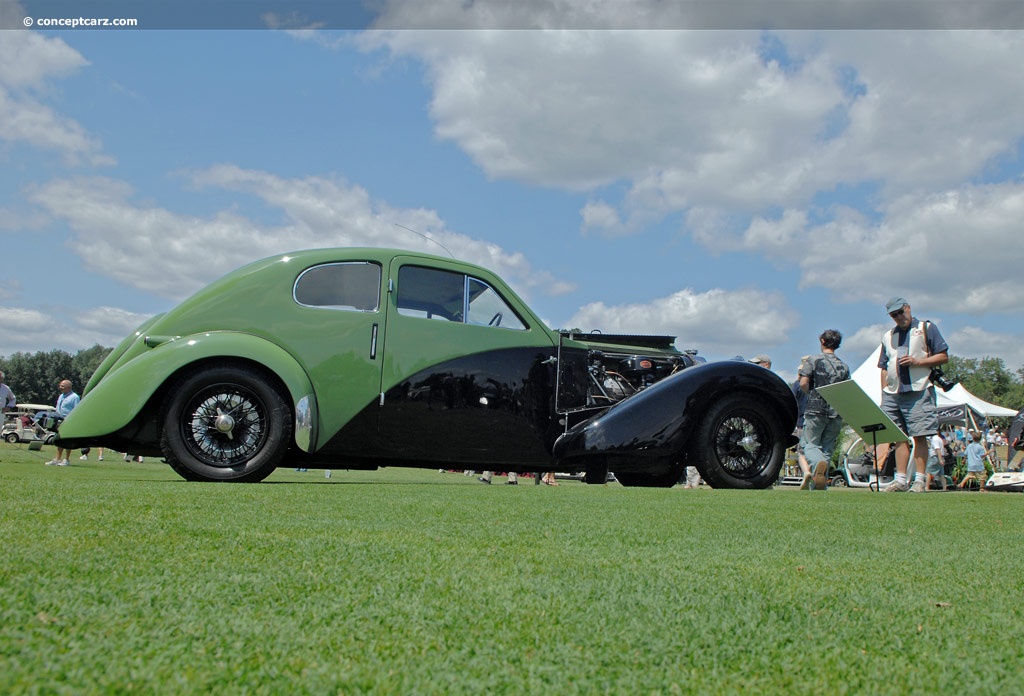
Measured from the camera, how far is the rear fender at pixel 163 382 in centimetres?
555

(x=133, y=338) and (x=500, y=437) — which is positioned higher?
(x=133, y=338)

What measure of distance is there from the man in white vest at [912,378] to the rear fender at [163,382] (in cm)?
584

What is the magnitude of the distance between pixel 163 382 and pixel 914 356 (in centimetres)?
687

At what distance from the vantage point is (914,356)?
7.98m

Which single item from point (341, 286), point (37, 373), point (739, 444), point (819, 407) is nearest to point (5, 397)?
point (341, 286)

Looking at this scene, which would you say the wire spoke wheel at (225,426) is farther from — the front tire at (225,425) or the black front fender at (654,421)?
the black front fender at (654,421)

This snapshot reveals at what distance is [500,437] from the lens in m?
6.15

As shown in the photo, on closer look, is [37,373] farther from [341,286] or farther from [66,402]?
[341,286]

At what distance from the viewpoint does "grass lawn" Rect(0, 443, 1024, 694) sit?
4.52ft

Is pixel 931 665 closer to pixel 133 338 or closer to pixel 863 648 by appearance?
pixel 863 648

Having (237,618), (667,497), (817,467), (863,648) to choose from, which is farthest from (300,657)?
(817,467)

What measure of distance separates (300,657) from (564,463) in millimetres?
4970

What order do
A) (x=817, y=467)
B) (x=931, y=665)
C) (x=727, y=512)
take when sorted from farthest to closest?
(x=817, y=467) < (x=727, y=512) < (x=931, y=665)

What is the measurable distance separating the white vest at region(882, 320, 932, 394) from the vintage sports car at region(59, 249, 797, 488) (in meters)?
1.94
